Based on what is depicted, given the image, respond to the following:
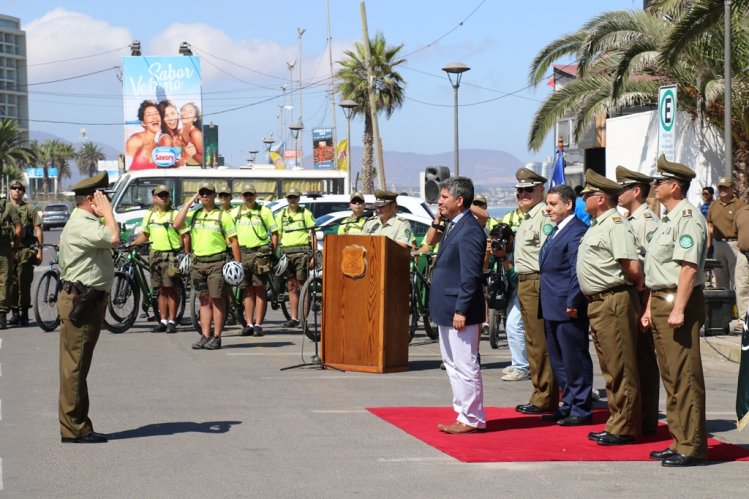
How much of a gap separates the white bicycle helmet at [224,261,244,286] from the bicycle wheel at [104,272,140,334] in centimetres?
234

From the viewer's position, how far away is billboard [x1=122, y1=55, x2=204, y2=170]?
6359 centimetres

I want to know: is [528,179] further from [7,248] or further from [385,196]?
[7,248]

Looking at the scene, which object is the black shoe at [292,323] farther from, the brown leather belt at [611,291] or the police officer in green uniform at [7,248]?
the brown leather belt at [611,291]

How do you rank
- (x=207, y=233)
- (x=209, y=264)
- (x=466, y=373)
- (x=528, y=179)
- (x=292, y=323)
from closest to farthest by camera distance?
(x=466, y=373), (x=528, y=179), (x=209, y=264), (x=207, y=233), (x=292, y=323)

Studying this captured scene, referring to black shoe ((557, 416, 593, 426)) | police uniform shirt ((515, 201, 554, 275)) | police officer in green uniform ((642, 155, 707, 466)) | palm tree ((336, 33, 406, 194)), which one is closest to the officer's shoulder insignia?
police officer in green uniform ((642, 155, 707, 466))

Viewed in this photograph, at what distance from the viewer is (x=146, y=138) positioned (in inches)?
2509

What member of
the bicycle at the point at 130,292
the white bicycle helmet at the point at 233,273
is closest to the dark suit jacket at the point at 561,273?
the white bicycle helmet at the point at 233,273

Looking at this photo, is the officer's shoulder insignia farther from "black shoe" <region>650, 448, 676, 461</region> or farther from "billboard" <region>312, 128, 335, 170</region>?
"billboard" <region>312, 128, 335, 170</region>

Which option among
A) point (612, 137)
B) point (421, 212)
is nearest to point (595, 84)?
point (612, 137)

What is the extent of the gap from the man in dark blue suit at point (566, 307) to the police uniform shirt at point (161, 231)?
7.56 meters

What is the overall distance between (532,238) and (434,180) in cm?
1258

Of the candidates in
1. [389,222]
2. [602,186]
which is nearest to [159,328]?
[389,222]

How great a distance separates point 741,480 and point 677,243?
160 centimetres

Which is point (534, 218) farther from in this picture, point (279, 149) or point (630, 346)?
point (279, 149)
